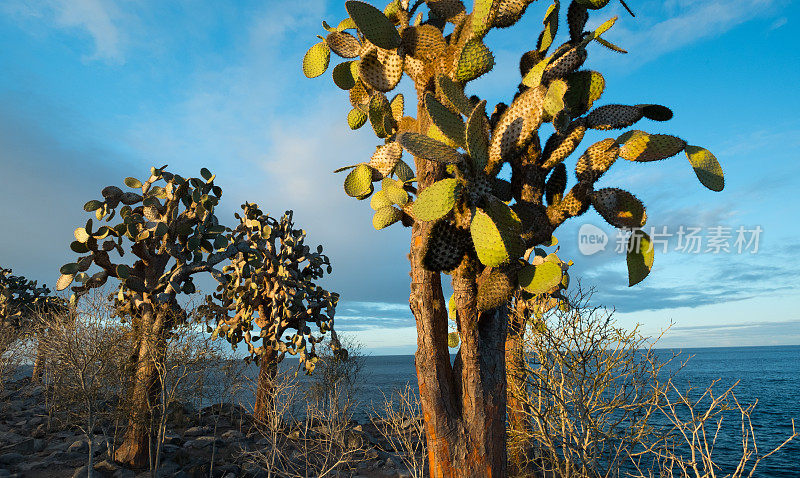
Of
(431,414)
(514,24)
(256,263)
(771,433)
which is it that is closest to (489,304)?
(431,414)

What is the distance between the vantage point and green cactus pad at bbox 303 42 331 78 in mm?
4742

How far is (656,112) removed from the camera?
377 centimetres

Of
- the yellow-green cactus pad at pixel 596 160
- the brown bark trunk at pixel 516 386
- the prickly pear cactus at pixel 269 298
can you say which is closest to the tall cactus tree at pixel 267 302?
the prickly pear cactus at pixel 269 298

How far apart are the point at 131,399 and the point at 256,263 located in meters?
5.15

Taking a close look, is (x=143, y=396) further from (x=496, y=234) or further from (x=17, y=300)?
(x=17, y=300)

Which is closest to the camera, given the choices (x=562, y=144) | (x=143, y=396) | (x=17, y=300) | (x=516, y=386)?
(x=562, y=144)

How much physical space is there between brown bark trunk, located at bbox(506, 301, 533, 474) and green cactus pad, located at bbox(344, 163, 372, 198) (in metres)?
3.86

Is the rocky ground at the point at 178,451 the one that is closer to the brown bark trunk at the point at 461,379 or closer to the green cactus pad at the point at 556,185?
the brown bark trunk at the point at 461,379

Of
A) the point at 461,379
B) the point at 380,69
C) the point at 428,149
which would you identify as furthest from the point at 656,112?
the point at 461,379

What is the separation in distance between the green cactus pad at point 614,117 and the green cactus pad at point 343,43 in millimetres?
2389

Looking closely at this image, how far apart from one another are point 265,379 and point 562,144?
42.0 feet

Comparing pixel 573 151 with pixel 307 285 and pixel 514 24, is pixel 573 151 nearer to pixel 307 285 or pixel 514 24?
pixel 514 24

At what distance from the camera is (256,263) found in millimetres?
13562

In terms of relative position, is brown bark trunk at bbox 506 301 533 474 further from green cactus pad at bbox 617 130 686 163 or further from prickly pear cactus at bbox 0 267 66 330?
prickly pear cactus at bbox 0 267 66 330
